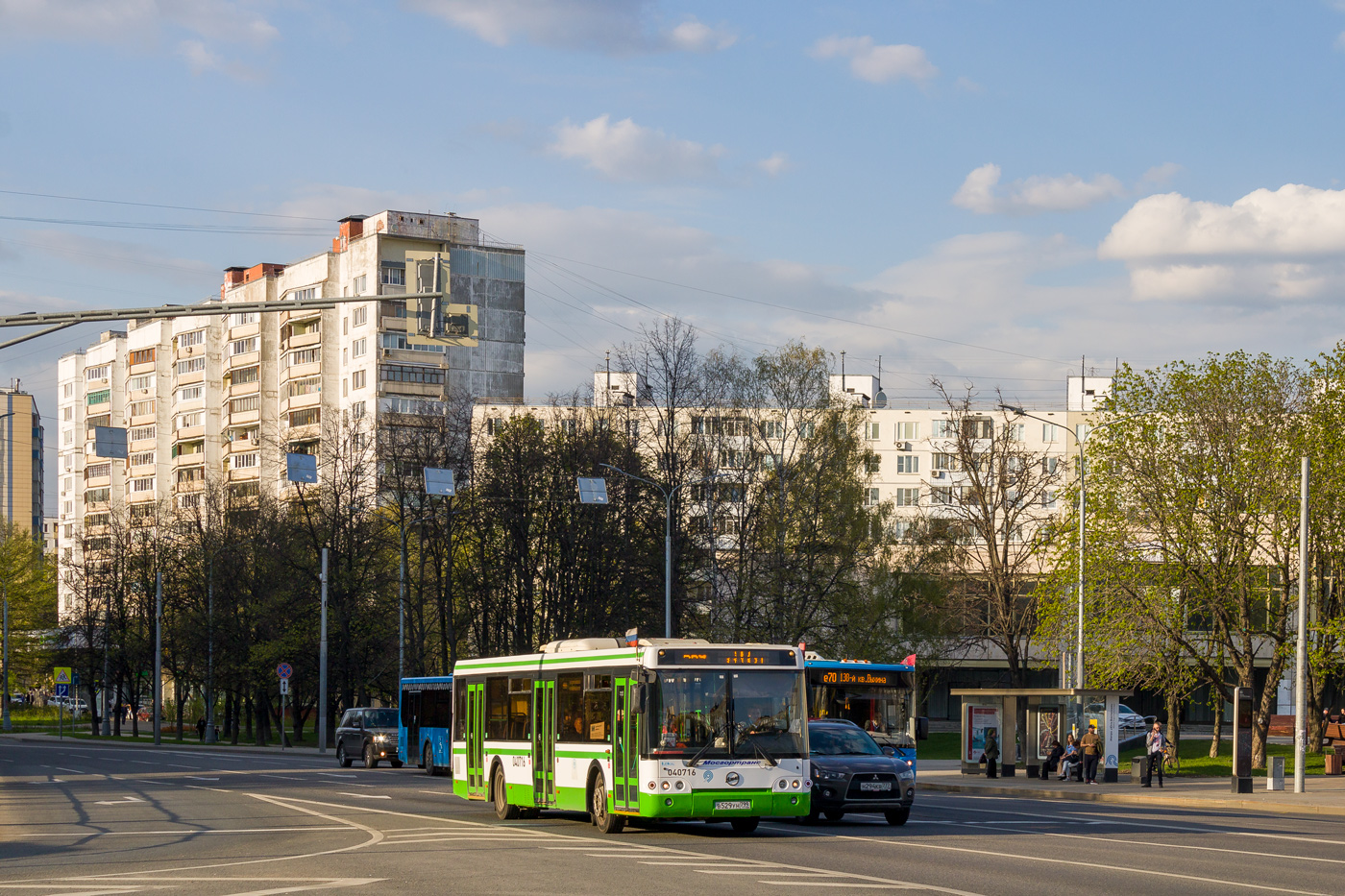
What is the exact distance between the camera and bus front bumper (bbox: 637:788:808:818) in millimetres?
20016

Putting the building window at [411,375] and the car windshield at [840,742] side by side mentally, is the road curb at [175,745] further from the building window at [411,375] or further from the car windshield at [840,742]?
the building window at [411,375]

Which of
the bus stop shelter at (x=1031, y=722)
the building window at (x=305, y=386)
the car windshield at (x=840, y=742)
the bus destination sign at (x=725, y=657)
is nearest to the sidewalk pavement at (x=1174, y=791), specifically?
the bus stop shelter at (x=1031, y=722)

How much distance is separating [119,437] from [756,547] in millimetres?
24091

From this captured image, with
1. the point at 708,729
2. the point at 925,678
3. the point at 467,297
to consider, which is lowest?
the point at 925,678

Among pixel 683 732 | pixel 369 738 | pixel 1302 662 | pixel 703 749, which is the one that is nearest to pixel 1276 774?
pixel 1302 662

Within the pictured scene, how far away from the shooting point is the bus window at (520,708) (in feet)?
78.8

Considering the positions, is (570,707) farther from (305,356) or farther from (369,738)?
(305,356)

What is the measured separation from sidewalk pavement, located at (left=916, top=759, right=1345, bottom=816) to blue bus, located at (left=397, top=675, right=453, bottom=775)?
12.0 metres

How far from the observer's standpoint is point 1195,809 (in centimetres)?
2989

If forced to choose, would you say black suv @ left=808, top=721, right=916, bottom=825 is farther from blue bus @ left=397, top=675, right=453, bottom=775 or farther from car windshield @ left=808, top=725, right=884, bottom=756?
blue bus @ left=397, top=675, right=453, bottom=775

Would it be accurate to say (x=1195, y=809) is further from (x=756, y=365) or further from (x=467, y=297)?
(x=467, y=297)

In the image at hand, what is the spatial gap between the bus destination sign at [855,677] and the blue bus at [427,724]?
38.0ft

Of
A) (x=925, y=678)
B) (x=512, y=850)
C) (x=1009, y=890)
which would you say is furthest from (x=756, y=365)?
(x=1009, y=890)

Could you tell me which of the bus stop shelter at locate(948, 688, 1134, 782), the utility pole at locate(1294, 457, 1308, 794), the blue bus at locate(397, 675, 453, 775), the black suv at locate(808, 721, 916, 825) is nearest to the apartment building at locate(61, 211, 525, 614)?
the blue bus at locate(397, 675, 453, 775)
